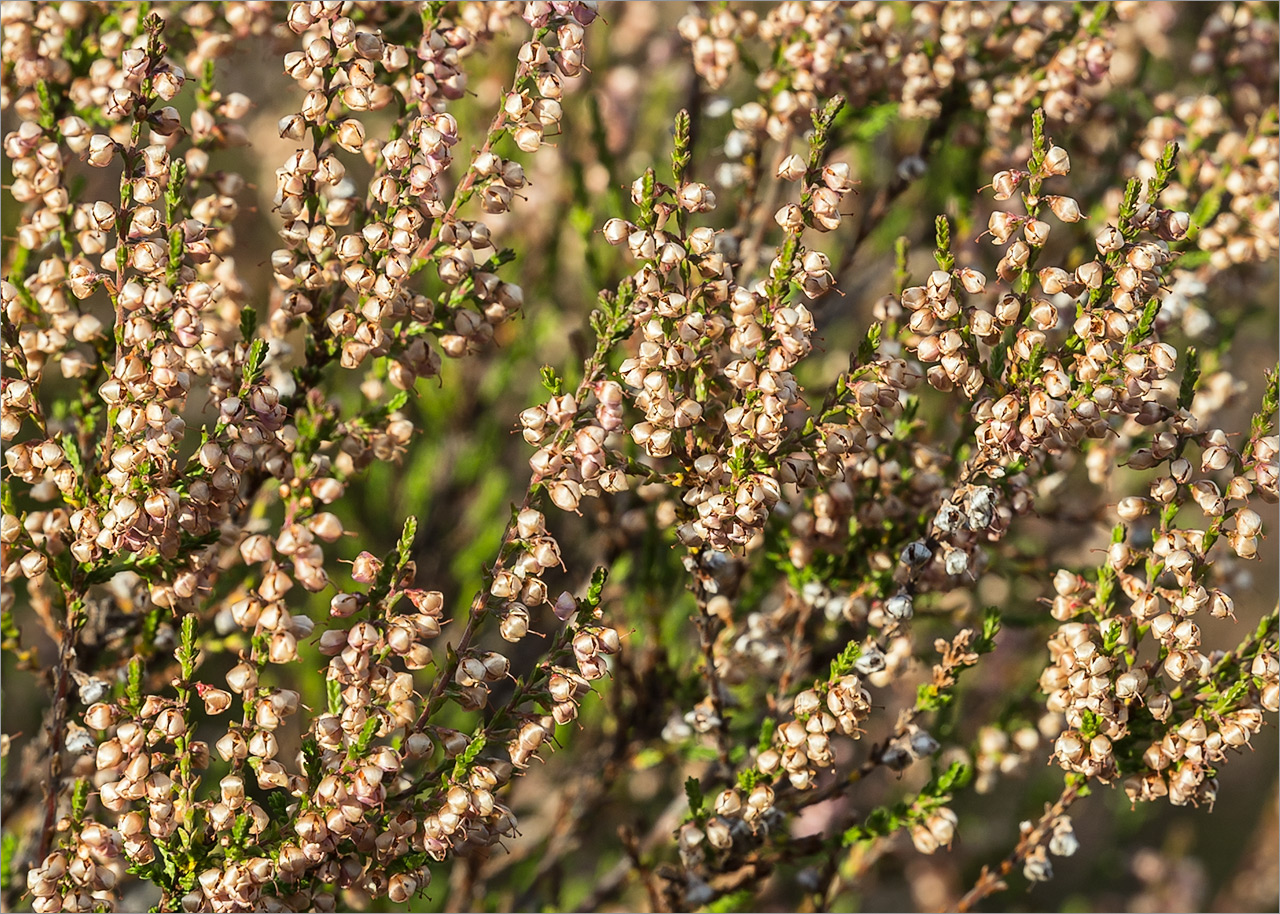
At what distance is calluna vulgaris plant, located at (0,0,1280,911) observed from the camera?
5.74ft

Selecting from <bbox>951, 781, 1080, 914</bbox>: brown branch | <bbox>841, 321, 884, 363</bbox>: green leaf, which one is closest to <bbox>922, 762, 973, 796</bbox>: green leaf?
<bbox>951, 781, 1080, 914</bbox>: brown branch

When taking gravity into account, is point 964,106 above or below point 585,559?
above

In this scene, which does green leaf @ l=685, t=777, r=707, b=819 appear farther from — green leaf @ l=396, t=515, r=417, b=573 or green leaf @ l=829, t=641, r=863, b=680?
green leaf @ l=396, t=515, r=417, b=573

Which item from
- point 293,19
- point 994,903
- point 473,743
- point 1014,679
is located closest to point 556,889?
point 473,743

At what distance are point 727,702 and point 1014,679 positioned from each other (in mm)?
1924

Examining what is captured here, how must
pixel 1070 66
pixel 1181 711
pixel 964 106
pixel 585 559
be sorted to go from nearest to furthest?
1. pixel 1181 711
2. pixel 1070 66
3. pixel 964 106
4. pixel 585 559

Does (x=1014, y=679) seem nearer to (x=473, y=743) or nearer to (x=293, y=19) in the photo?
(x=473, y=743)

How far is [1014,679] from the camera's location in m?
3.82

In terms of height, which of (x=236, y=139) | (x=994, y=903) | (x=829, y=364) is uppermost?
(x=236, y=139)

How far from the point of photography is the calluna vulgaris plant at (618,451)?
175cm

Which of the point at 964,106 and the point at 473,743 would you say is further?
the point at 964,106

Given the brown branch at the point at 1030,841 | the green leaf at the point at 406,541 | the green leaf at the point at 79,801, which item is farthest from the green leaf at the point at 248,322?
the brown branch at the point at 1030,841

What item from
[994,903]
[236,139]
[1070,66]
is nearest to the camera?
[236,139]

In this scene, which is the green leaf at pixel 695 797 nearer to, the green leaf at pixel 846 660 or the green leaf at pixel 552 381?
the green leaf at pixel 846 660
